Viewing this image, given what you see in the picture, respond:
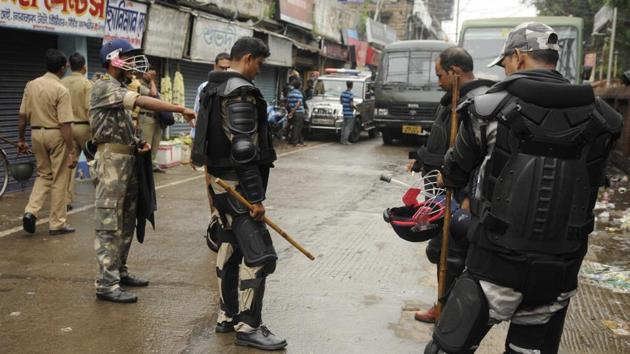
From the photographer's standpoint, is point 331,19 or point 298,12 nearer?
point 298,12

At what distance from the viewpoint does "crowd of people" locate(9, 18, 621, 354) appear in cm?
249

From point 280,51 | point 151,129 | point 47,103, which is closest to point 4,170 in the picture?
point 151,129

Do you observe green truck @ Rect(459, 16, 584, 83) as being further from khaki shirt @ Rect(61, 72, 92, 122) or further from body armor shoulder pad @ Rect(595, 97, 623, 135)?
body armor shoulder pad @ Rect(595, 97, 623, 135)

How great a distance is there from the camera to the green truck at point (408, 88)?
53.0 ft

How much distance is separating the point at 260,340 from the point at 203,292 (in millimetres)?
1187

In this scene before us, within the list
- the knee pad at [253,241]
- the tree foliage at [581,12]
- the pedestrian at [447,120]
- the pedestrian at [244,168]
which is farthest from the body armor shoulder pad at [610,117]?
the tree foliage at [581,12]

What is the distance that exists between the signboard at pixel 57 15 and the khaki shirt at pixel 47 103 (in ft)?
7.41

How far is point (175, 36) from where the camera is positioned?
532 inches

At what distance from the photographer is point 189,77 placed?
51.1ft

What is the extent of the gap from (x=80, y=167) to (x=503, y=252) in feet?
28.9

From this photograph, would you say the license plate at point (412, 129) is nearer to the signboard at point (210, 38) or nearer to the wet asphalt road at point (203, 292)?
the signboard at point (210, 38)

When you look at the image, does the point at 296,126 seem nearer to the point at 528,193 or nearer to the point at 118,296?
the point at 118,296

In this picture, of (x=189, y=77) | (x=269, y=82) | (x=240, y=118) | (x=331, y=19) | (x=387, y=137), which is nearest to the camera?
(x=240, y=118)

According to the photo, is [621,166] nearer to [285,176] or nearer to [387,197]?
[387,197]
